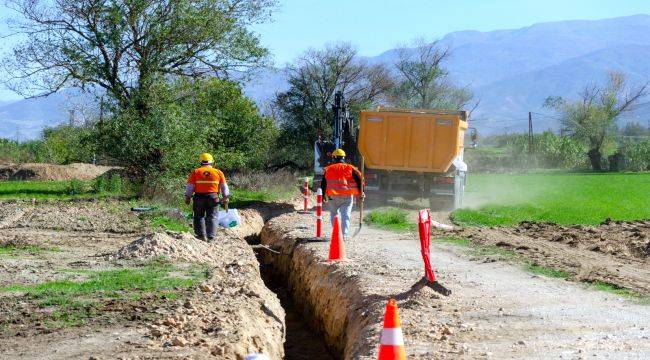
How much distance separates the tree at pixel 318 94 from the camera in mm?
50844

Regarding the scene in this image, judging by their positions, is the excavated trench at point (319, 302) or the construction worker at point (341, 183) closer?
the excavated trench at point (319, 302)

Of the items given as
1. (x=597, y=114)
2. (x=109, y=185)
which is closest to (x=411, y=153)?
(x=109, y=185)

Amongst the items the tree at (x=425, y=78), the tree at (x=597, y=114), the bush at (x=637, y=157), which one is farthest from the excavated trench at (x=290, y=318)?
the tree at (x=597, y=114)

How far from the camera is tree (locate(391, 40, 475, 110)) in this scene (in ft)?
232

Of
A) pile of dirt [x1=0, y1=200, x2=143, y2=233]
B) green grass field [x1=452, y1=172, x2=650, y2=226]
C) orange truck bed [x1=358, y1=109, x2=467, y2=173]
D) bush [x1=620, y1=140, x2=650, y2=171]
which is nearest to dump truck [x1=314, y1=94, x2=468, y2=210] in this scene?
orange truck bed [x1=358, y1=109, x2=467, y2=173]

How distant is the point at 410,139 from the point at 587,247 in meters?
9.34

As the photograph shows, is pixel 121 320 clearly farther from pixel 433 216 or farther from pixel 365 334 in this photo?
pixel 433 216

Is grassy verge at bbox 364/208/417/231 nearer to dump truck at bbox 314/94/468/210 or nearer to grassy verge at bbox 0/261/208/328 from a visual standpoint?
dump truck at bbox 314/94/468/210

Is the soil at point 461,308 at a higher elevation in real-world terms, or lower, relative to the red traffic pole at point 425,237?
lower

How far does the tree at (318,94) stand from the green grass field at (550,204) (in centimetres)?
1038

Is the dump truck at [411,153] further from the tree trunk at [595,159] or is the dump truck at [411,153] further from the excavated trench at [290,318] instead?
the tree trunk at [595,159]

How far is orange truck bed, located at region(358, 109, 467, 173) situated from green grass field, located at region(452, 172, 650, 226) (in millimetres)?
1763

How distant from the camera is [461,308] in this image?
33.4 ft

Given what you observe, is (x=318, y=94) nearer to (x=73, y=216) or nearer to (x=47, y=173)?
(x=47, y=173)
